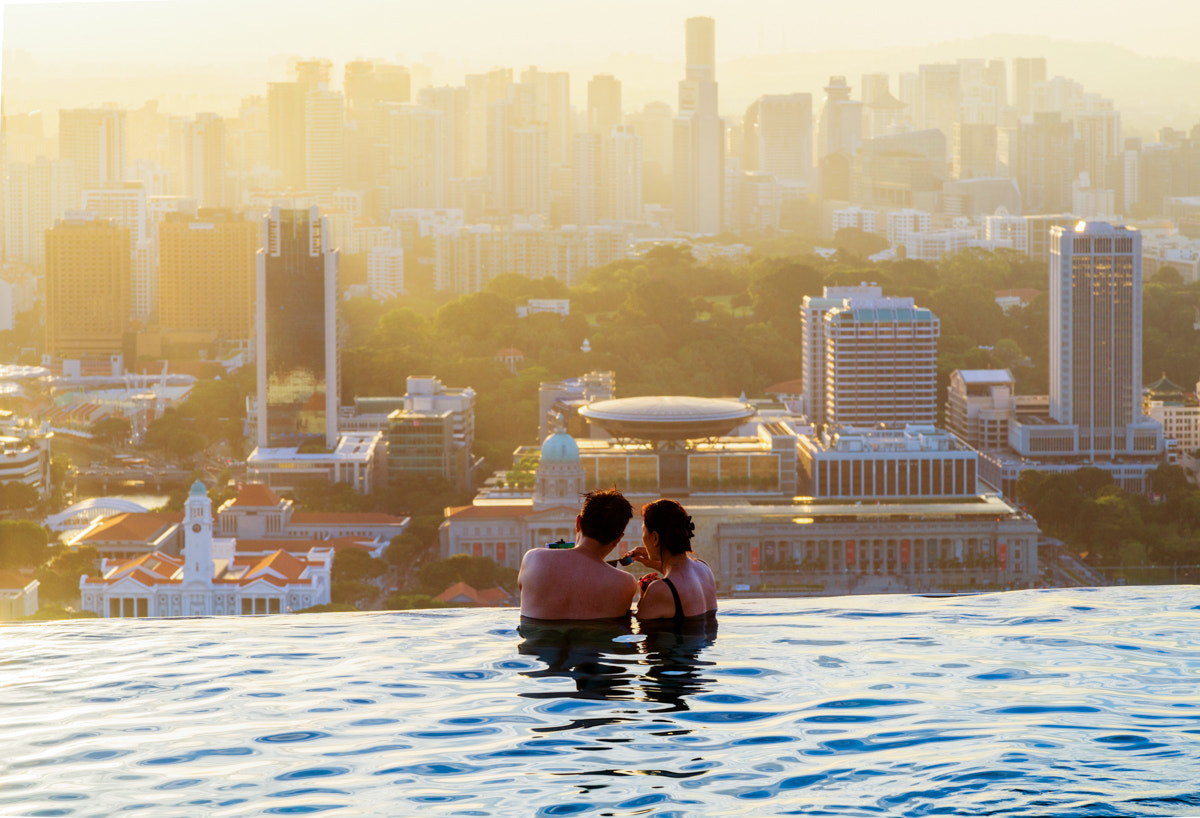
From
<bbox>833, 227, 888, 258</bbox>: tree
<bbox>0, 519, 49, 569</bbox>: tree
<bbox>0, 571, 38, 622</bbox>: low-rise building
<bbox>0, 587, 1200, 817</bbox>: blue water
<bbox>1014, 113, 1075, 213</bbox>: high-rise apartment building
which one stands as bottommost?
<bbox>0, 571, 38, 622</bbox>: low-rise building

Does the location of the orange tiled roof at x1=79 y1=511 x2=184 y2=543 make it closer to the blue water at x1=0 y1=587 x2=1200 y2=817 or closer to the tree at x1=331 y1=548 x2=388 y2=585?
the tree at x1=331 y1=548 x2=388 y2=585

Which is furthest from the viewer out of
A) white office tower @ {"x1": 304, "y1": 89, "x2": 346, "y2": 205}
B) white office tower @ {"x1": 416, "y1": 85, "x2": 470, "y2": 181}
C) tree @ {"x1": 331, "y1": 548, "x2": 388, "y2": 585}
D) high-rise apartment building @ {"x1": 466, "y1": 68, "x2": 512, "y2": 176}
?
white office tower @ {"x1": 416, "y1": 85, "x2": 470, "y2": 181}

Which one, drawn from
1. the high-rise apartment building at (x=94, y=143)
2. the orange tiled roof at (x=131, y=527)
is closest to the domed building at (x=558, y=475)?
the orange tiled roof at (x=131, y=527)

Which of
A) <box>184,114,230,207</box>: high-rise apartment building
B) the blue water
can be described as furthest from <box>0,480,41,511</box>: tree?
<box>184,114,230,207</box>: high-rise apartment building

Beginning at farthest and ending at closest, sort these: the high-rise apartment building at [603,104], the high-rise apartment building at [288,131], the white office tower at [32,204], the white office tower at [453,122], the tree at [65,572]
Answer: the high-rise apartment building at [603,104]
the white office tower at [453,122]
the high-rise apartment building at [288,131]
the white office tower at [32,204]
the tree at [65,572]

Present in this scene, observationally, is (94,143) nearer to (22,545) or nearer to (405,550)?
(22,545)

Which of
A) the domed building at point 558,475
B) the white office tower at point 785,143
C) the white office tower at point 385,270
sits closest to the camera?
the domed building at point 558,475

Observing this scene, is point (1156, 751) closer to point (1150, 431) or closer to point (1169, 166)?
point (1150, 431)

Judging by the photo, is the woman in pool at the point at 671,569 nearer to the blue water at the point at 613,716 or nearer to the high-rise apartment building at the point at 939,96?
the blue water at the point at 613,716
